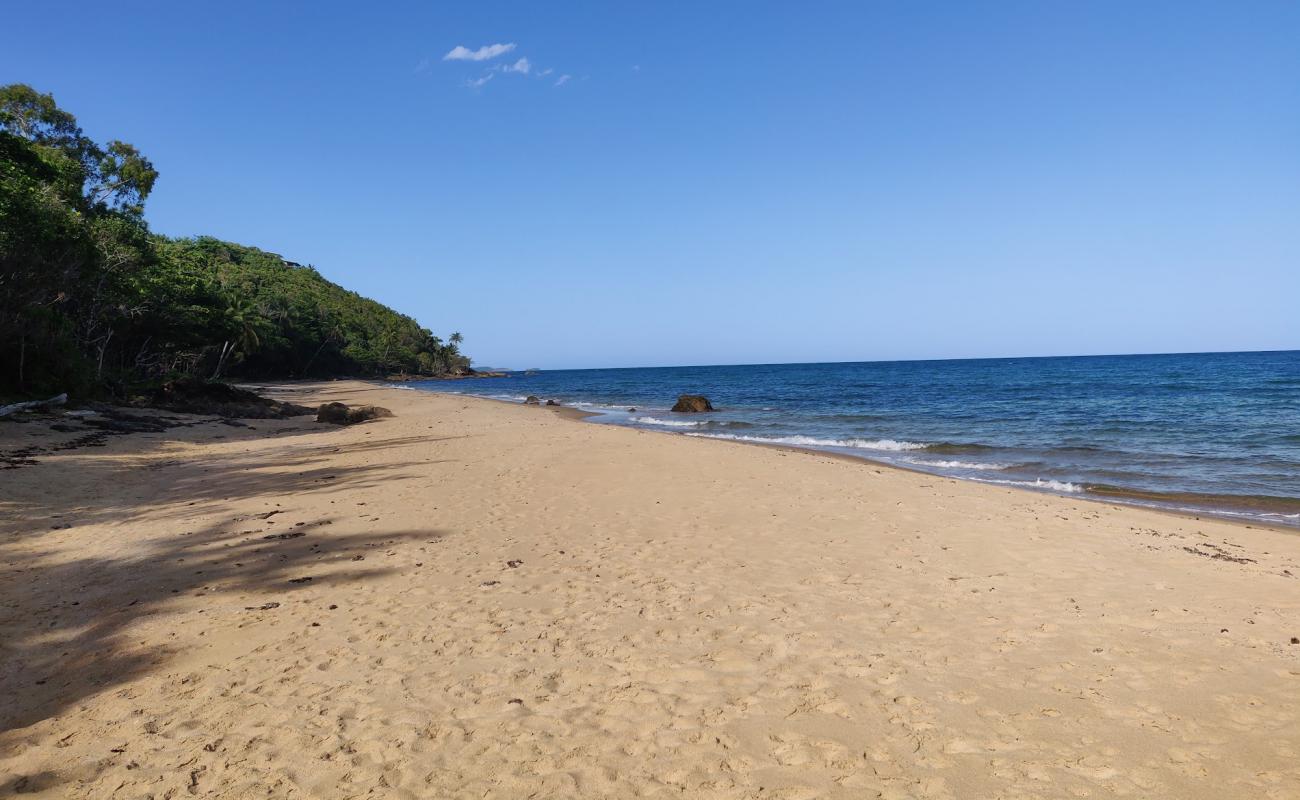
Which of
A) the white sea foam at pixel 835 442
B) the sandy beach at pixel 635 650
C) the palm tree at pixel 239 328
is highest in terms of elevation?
the palm tree at pixel 239 328

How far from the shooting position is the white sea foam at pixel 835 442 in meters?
21.8

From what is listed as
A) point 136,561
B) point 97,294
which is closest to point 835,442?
point 136,561

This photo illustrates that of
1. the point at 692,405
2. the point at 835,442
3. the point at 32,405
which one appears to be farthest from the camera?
the point at 692,405

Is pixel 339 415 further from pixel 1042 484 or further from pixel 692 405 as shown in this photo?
pixel 1042 484

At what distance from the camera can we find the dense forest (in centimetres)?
1823

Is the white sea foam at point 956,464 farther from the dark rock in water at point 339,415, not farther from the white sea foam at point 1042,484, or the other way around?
the dark rock in water at point 339,415

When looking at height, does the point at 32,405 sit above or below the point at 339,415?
above

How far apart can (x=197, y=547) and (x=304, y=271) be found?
138 metres

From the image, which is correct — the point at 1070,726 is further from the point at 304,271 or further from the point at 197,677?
the point at 304,271

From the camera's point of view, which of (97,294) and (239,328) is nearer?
(97,294)

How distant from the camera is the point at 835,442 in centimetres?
2317

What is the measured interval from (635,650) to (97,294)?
31384 millimetres

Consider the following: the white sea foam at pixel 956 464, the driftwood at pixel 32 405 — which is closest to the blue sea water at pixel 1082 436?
the white sea foam at pixel 956 464

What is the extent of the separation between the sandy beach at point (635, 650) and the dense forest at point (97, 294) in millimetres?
12137
